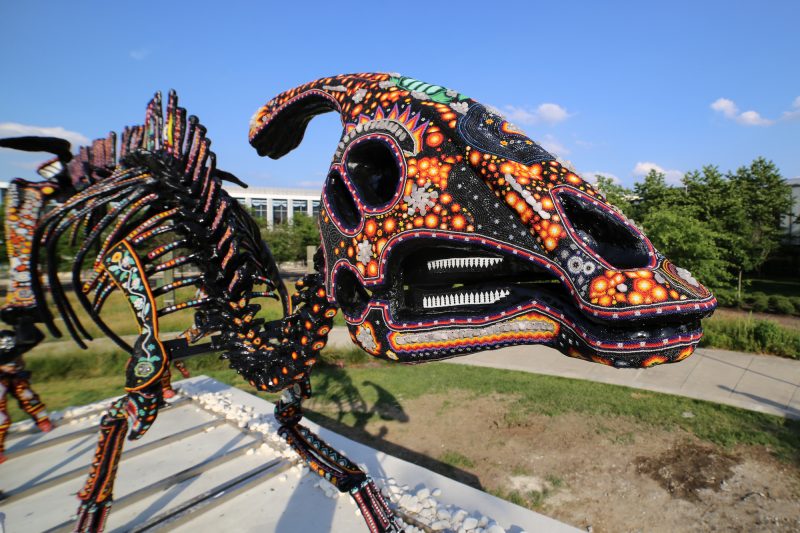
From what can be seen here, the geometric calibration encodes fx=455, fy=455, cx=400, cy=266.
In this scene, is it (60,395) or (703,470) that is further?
(60,395)

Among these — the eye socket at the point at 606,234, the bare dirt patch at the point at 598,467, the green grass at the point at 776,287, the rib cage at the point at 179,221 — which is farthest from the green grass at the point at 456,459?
the green grass at the point at 776,287

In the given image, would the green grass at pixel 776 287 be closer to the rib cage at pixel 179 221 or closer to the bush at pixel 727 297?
the bush at pixel 727 297

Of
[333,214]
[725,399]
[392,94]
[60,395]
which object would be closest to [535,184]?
[392,94]

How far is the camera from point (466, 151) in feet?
5.60

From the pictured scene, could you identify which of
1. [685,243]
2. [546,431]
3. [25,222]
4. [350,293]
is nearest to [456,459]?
[546,431]

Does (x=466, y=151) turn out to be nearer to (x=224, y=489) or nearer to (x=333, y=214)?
(x=333, y=214)

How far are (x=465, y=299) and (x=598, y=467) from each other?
15.3 feet

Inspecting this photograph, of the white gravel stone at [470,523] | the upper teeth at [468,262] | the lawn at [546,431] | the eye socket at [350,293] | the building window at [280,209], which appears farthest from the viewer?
the building window at [280,209]

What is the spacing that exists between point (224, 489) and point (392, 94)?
403 centimetres

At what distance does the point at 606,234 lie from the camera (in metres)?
1.59

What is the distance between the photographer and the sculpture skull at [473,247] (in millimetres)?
1474

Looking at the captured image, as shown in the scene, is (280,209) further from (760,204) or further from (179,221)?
(179,221)

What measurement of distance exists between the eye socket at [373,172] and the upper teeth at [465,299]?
19.0 inches

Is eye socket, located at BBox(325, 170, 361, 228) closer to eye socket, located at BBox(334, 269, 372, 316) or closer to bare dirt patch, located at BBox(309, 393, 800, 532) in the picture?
eye socket, located at BBox(334, 269, 372, 316)
